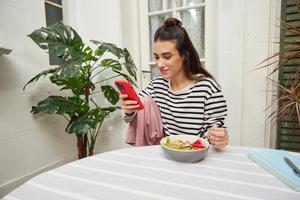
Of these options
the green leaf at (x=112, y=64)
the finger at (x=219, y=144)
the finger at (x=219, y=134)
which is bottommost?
the finger at (x=219, y=144)

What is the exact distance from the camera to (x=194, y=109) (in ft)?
4.09

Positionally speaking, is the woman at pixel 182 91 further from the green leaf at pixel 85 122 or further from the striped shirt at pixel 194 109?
the green leaf at pixel 85 122

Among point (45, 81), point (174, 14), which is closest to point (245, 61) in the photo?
point (174, 14)

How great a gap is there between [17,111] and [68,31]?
2.46ft

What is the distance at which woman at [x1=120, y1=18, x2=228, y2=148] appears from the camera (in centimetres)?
123

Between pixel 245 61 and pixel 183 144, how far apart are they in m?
1.09

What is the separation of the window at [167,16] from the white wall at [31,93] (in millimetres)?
261

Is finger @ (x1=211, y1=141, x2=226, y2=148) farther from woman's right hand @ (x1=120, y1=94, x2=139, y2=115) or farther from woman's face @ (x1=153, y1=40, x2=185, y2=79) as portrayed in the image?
woman's face @ (x1=153, y1=40, x2=185, y2=79)

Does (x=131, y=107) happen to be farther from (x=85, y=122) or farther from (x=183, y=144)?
(x=85, y=122)

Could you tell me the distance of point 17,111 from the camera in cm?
179

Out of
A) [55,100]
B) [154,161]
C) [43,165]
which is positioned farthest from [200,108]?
[43,165]

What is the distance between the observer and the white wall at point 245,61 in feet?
5.24

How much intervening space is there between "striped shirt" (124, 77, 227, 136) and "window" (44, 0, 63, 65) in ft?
4.40

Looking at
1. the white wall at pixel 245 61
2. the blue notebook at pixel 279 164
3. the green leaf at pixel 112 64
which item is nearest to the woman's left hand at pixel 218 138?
the blue notebook at pixel 279 164
